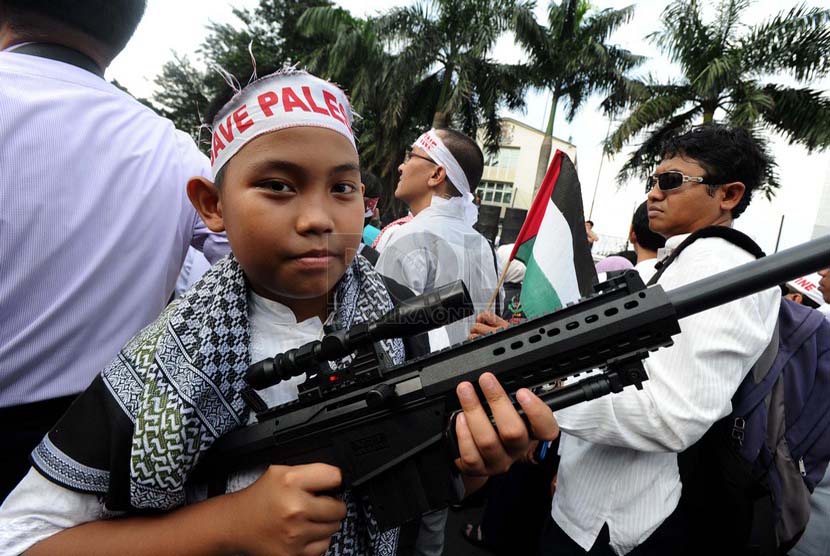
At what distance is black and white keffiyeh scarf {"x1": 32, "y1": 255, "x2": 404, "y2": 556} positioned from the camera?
1.02 metres

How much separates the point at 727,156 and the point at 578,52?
2308 cm

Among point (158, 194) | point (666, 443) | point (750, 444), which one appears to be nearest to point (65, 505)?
point (158, 194)

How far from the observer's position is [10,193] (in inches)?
49.4

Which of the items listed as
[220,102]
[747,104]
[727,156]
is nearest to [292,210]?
[220,102]

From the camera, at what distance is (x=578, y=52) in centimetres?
2197

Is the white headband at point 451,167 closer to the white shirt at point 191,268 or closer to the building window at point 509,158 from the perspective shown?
the white shirt at point 191,268

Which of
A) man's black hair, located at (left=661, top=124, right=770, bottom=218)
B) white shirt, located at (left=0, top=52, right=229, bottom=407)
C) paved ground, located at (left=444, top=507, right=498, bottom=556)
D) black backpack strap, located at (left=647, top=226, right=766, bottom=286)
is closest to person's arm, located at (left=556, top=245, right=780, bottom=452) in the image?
black backpack strap, located at (left=647, top=226, right=766, bottom=286)

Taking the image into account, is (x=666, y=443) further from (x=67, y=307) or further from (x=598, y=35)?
(x=598, y=35)

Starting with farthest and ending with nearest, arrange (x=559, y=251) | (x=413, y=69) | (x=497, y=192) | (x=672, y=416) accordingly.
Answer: (x=497, y=192) < (x=413, y=69) < (x=559, y=251) < (x=672, y=416)

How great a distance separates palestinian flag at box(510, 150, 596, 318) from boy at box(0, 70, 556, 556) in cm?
132

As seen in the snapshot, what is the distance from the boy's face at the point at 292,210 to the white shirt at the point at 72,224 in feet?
1.75

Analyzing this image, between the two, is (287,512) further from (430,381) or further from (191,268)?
(191,268)

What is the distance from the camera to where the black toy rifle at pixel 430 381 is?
108 cm

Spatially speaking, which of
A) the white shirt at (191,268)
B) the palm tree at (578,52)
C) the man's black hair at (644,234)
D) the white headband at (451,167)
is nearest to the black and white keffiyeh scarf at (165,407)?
the white shirt at (191,268)
